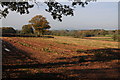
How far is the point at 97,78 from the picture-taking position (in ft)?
22.2

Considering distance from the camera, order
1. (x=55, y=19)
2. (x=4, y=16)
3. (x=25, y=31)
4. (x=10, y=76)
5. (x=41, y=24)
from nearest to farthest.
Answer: (x=10, y=76) < (x=55, y=19) < (x=4, y=16) < (x=41, y=24) < (x=25, y=31)

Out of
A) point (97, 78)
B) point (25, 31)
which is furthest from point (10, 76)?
point (25, 31)

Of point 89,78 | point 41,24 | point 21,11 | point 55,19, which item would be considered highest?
point 41,24

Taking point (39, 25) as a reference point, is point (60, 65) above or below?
below

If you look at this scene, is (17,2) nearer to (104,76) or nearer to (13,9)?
(13,9)

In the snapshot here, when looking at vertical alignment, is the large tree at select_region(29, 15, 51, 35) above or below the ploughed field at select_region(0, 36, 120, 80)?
above

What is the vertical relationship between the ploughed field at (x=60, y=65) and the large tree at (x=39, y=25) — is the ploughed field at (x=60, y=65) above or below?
below

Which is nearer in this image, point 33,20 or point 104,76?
point 104,76

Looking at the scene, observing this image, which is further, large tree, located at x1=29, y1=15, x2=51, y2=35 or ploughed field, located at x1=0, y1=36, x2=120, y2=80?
large tree, located at x1=29, y1=15, x2=51, y2=35

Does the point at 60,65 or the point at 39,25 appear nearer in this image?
the point at 60,65

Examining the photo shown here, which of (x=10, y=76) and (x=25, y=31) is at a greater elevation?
(x=25, y=31)

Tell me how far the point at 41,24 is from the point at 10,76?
5922 cm

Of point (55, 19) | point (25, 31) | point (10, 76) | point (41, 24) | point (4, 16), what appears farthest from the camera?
point (25, 31)

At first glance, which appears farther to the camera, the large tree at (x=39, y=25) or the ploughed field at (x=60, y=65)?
the large tree at (x=39, y=25)
